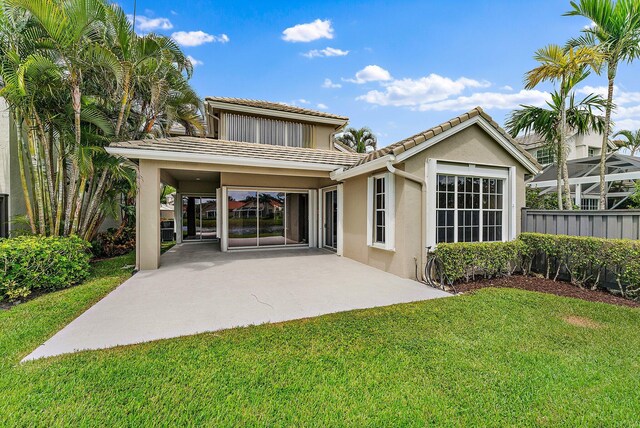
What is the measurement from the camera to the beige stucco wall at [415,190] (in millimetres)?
7500

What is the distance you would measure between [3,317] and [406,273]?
8.39 m

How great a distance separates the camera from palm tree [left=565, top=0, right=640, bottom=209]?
8.07m

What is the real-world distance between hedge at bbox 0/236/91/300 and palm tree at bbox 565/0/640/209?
15.9 m

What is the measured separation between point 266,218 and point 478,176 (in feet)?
30.3

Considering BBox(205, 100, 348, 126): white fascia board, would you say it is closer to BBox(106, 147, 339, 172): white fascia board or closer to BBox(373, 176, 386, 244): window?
BBox(106, 147, 339, 172): white fascia board

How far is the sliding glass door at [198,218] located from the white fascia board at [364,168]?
31.2 feet

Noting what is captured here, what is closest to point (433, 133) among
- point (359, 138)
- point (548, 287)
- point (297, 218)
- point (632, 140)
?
point (548, 287)

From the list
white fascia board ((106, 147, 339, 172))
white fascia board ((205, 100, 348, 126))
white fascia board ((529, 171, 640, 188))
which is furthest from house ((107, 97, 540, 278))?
white fascia board ((529, 171, 640, 188))

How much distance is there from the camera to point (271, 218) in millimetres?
13898

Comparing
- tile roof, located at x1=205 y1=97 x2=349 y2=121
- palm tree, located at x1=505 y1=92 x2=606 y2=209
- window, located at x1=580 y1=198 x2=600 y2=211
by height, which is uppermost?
tile roof, located at x1=205 y1=97 x2=349 y2=121

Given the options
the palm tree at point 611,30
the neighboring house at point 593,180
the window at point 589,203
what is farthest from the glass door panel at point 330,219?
the window at point 589,203

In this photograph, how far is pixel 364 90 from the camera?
19938 mm

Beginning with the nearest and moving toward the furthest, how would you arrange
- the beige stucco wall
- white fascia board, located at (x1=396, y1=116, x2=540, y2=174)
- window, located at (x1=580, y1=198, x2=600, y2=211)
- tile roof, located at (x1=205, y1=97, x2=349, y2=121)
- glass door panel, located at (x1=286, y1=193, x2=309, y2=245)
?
1. white fascia board, located at (x1=396, y1=116, x2=540, y2=174)
2. the beige stucco wall
3. tile roof, located at (x1=205, y1=97, x2=349, y2=121)
4. glass door panel, located at (x1=286, y1=193, x2=309, y2=245)
5. window, located at (x1=580, y1=198, x2=600, y2=211)

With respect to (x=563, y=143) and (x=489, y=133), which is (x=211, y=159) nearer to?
(x=489, y=133)
